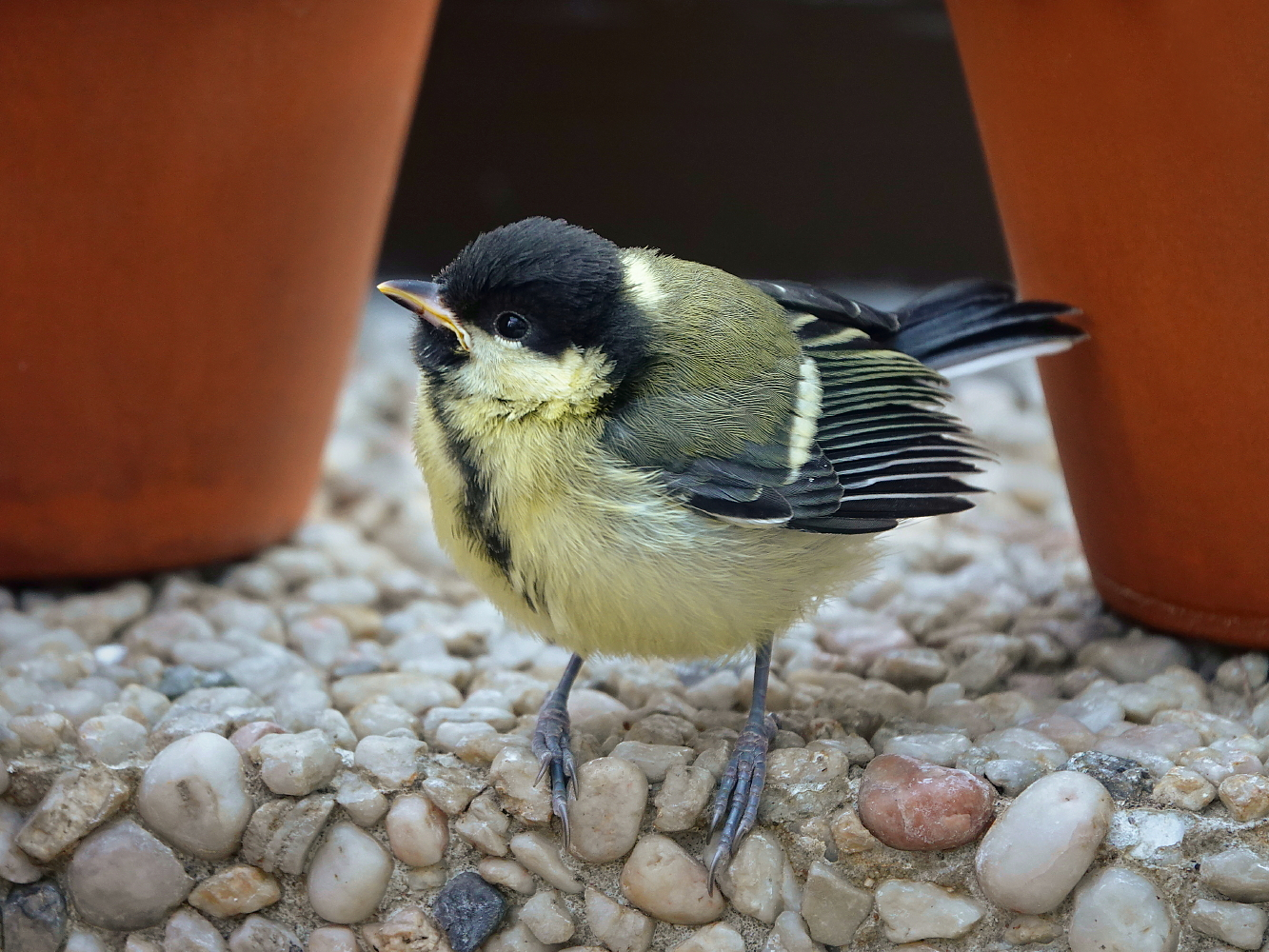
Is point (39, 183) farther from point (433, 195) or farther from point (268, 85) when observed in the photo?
point (433, 195)

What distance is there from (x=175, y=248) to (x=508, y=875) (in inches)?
48.0

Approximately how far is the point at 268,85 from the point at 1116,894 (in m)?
1.79

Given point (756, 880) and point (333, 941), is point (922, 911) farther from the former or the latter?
point (333, 941)

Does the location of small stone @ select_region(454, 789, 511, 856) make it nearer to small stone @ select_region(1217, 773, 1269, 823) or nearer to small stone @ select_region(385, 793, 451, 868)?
small stone @ select_region(385, 793, 451, 868)

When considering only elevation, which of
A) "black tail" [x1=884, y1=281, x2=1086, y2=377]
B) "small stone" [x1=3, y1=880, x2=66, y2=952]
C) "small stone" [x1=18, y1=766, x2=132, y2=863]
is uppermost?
"black tail" [x1=884, y1=281, x2=1086, y2=377]

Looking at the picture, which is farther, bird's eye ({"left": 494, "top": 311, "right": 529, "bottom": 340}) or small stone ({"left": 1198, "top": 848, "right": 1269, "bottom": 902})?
bird's eye ({"left": 494, "top": 311, "right": 529, "bottom": 340})

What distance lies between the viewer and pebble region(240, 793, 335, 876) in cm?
176

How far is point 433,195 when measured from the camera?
4.30 meters

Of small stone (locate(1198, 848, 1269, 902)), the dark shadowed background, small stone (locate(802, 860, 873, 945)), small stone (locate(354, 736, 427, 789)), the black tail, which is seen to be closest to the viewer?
small stone (locate(1198, 848, 1269, 902))

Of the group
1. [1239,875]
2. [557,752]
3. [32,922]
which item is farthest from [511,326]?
[1239,875]

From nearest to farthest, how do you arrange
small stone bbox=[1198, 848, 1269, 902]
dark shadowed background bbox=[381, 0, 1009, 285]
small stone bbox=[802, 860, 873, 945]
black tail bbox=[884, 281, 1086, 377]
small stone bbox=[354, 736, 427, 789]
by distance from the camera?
small stone bbox=[1198, 848, 1269, 902] → small stone bbox=[802, 860, 873, 945] → small stone bbox=[354, 736, 427, 789] → black tail bbox=[884, 281, 1086, 377] → dark shadowed background bbox=[381, 0, 1009, 285]

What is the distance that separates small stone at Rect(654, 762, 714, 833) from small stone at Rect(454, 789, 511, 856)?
0.68ft

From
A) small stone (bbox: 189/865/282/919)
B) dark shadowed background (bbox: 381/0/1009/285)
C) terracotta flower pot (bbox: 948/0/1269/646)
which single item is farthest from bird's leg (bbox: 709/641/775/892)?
dark shadowed background (bbox: 381/0/1009/285)

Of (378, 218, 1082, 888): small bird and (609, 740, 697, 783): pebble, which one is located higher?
(378, 218, 1082, 888): small bird
